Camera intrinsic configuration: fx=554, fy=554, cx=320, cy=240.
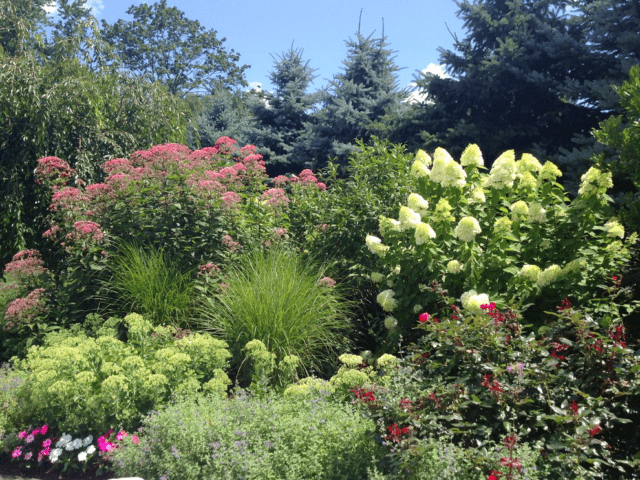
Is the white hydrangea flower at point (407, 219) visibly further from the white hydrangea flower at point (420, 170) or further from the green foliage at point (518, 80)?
the green foliage at point (518, 80)

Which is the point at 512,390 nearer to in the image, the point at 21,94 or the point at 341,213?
the point at 341,213

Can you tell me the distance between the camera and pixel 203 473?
2834mm

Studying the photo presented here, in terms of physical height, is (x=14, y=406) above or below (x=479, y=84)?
below

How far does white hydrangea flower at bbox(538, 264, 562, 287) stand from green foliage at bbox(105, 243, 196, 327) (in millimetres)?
3066

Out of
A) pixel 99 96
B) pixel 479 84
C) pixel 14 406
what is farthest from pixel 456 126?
pixel 14 406

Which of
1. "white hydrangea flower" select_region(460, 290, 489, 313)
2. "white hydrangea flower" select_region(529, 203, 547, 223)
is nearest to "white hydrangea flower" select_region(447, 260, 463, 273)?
"white hydrangea flower" select_region(460, 290, 489, 313)

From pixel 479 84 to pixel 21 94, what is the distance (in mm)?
7795

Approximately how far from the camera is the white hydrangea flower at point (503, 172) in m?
4.31

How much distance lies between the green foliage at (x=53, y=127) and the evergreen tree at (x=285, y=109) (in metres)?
6.10

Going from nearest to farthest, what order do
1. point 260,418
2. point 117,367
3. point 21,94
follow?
point 260,418, point 117,367, point 21,94

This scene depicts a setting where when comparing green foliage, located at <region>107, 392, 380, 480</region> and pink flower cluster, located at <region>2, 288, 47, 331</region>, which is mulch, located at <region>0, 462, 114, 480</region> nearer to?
Result: green foliage, located at <region>107, 392, 380, 480</region>

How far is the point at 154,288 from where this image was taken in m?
5.26

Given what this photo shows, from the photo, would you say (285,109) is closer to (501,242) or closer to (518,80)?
(518,80)

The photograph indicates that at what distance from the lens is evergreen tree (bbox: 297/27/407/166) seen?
531 inches
